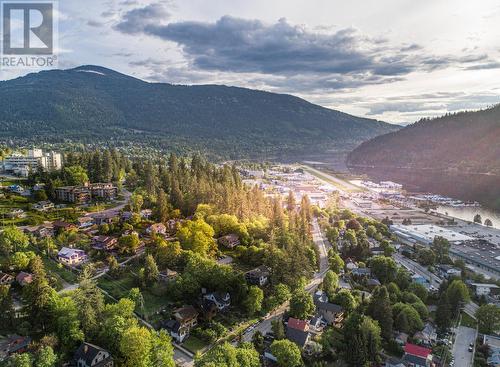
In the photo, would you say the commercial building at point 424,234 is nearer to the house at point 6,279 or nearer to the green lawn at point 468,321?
the green lawn at point 468,321

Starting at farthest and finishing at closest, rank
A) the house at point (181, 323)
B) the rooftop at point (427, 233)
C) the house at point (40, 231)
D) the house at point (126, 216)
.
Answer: the rooftop at point (427, 233) → the house at point (126, 216) → the house at point (40, 231) → the house at point (181, 323)

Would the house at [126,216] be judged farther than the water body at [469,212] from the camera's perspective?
No

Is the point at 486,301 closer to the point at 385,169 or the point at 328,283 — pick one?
the point at 328,283

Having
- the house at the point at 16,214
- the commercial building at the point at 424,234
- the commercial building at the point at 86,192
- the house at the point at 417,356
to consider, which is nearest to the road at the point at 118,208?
the commercial building at the point at 86,192

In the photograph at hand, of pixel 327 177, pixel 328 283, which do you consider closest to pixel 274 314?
pixel 328 283

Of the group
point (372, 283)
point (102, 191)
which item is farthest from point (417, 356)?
point (102, 191)

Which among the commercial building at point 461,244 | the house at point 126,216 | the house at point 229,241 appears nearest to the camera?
the house at point 229,241

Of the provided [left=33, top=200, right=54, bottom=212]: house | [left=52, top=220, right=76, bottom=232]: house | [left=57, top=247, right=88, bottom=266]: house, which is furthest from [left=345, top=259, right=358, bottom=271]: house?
[left=33, top=200, right=54, bottom=212]: house
